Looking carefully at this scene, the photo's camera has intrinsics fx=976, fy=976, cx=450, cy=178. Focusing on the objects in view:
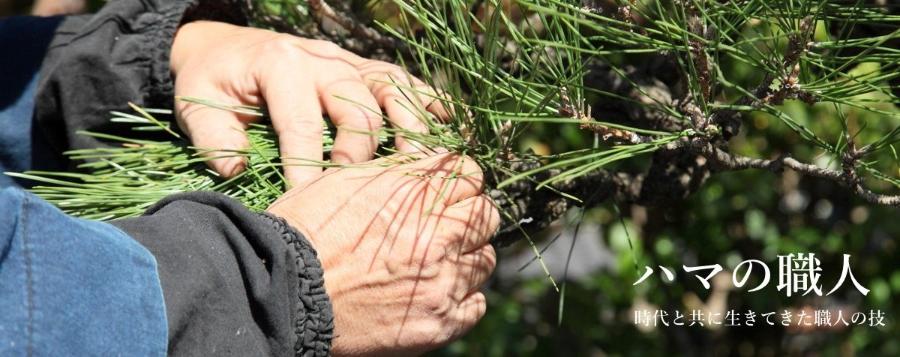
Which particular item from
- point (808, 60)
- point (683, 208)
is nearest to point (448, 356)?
point (683, 208)

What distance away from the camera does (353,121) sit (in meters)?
0.63

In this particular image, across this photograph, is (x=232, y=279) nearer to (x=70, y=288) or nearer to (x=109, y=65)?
(x=70, y=288)

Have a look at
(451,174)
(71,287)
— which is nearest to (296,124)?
(451,174)

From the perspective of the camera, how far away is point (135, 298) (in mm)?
475

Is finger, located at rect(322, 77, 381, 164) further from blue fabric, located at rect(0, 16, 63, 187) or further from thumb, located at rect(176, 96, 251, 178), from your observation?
blue fabric, located at rect(0, 16, 63, 187)

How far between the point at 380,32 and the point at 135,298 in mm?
379

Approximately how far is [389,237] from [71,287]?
8.1 inches

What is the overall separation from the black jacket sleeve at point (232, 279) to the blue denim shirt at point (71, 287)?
0.07 feet

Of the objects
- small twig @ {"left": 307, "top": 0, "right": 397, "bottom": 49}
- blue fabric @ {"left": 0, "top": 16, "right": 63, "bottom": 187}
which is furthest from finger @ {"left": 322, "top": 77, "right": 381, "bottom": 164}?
blue fabric @ {"left": 0, "top": 16, "right": 63, "bottom": 187}

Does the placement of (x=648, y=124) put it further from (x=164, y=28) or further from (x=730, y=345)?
(x=730, y=345)

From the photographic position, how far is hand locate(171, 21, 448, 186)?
63 centimetres

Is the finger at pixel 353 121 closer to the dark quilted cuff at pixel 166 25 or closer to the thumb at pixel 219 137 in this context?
the thumb at pixel 219 137

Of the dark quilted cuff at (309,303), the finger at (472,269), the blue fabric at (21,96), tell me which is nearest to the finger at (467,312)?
the finger at (472,269)

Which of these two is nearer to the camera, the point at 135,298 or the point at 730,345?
the point at 135,298
